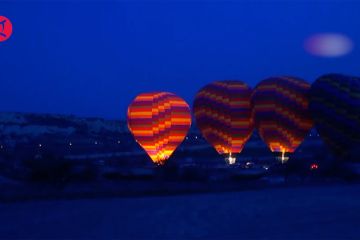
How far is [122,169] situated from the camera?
24.7 m

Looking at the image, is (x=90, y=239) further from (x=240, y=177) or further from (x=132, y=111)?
(x=132, y=111)

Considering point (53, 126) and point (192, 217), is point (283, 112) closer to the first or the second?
point (192, 217)

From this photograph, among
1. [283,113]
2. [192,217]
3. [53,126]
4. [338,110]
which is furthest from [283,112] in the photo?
[53,126]

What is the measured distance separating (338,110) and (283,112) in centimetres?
251

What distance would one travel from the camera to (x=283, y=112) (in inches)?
1045

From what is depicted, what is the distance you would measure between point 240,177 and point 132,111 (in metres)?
6.83

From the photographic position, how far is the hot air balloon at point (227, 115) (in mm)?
28000

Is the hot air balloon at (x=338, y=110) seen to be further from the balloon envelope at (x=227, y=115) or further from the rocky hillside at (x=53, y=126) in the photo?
the rocky hillside at (x=53, y=126)

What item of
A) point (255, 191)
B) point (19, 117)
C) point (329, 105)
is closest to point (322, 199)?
point (255, 191)

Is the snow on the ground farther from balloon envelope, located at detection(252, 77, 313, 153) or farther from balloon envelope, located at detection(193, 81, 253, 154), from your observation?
balloon envelope, located at detection(193, 81, 253, 154)

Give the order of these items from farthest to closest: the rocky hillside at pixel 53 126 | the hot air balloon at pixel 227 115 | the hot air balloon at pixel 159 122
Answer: the rocky hillside at pixel 53 126, the hot air balloon at pixel 227 115, the hot air balloon at pixel 159 122

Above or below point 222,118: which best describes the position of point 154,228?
below

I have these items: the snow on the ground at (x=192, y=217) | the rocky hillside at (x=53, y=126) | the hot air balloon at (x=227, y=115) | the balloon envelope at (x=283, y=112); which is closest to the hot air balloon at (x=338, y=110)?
the balloon envelope at (x=283, y=112)

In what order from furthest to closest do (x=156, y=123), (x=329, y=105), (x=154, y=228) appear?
(x=156, y=123), (x=329, y=105), (x=154, y=228)
